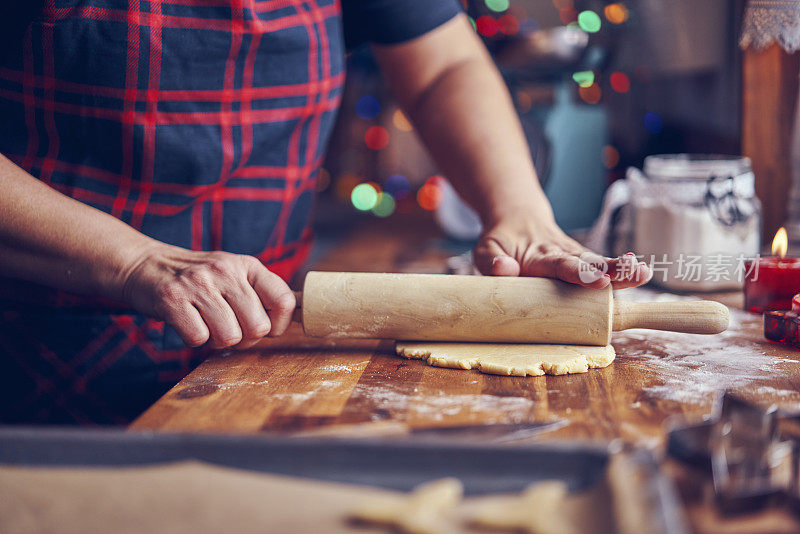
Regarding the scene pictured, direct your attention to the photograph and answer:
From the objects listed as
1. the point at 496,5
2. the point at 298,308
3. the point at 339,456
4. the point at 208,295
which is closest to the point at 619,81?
the point at 496,5

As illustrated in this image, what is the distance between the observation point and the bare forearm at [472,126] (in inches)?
47.5

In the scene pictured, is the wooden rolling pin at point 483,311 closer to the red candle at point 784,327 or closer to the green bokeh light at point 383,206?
the red candle at point 784,327

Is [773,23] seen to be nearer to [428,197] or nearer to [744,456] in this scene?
[744,456]

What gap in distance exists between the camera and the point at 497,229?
3.79 feet

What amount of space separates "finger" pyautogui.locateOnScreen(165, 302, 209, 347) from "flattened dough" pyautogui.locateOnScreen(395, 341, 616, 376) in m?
0.27

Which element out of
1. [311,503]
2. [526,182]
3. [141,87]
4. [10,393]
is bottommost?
[10,393]

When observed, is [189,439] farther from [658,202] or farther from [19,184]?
[658,202]

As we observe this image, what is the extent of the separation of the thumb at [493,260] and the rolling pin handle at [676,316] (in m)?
0.16

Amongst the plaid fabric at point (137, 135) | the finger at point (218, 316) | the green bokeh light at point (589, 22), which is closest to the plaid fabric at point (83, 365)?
the plaid fabric at point (137, 135)

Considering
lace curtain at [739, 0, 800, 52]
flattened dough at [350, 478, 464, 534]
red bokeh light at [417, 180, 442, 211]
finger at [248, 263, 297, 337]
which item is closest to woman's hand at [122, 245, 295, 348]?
finger at [248, 263, 297, 337]

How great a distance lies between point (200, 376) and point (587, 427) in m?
0.48

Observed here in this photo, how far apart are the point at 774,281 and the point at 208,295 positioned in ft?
2.84

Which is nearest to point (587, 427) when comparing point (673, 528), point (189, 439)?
point (673, 528)

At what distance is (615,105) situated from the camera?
303 cm
